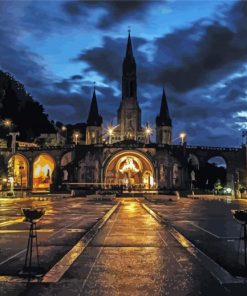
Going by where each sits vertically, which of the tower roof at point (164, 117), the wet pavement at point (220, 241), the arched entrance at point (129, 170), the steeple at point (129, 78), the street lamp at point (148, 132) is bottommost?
the wet pavement at point (220, 241)

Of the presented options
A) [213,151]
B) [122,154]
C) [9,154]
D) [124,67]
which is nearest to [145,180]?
[122,154]

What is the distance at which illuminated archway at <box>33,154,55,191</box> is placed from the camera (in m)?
101

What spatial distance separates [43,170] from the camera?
4215 inches

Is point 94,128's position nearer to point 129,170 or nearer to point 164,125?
point 164,125

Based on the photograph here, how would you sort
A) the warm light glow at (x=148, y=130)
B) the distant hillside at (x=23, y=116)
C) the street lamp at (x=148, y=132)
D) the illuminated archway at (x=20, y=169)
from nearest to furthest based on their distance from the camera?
the illuminated archway at (x=20, y=169), the warm light glow at (x=148, y=130), the street lamp at (x=148, y=132), the distant hillside at (x=23, y=116)

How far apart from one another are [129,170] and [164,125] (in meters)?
26.4

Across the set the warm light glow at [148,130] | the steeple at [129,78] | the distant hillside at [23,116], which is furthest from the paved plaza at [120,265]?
the distant hillside at [23,116]

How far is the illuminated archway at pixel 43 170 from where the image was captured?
→ 332 feet

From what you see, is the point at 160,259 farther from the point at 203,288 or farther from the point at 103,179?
the point at 103,179

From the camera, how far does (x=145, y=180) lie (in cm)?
10000

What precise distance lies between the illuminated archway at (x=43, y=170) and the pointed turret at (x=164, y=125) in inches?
1266

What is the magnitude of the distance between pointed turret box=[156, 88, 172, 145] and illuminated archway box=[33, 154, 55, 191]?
3215 cm

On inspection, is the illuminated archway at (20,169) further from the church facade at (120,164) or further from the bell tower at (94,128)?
the bell tower at (94,128)

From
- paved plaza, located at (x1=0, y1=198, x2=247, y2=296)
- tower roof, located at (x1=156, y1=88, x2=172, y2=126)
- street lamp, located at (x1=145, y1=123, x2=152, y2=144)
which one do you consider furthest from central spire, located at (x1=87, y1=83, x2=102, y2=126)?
paved plaza, located at (x1=0, y1=198, x2=247, y2=296)
